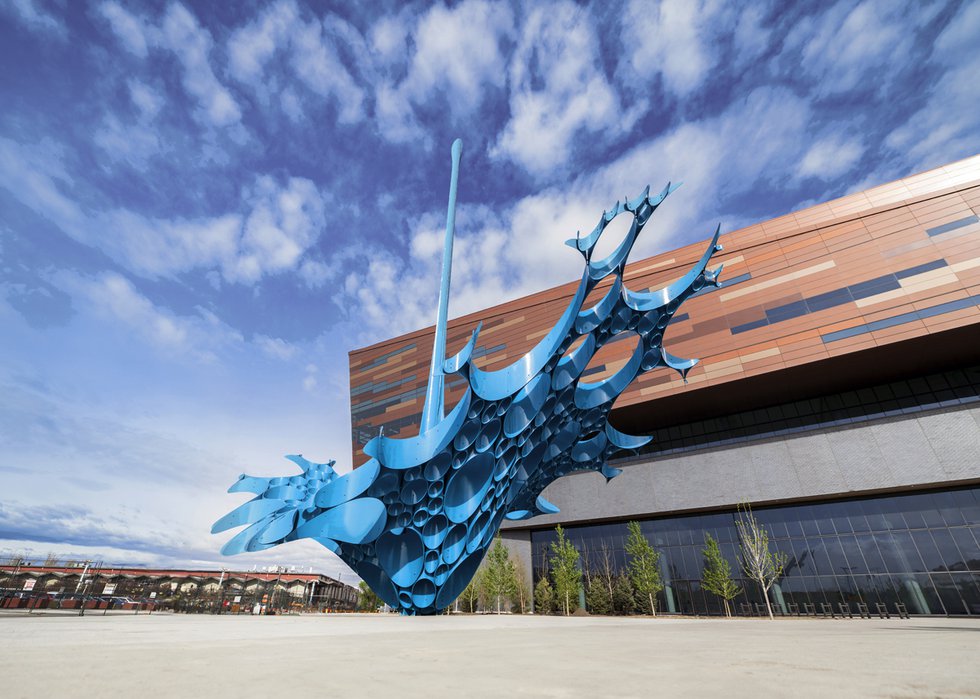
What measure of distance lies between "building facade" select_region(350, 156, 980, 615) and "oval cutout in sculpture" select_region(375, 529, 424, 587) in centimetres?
2068

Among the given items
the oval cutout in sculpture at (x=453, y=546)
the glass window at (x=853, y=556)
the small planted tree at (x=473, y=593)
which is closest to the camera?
the oval cutout in sculpture at (x=453, y=546)

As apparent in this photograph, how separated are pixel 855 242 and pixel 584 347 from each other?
2602cm

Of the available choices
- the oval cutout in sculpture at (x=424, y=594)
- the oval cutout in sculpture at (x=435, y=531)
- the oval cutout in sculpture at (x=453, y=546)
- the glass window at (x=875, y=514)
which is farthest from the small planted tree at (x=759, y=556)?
the oval cutout in sculpture at (x=435, y=531)

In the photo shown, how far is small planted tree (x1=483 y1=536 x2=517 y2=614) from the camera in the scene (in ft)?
115

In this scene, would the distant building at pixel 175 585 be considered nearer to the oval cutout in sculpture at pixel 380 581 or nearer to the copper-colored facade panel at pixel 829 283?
the oval cutout in sculpture at pixel 380 581

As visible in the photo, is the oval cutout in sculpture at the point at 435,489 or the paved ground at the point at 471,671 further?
the oval cutout in sculpture at the point at 435,489

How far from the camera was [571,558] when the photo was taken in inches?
1314

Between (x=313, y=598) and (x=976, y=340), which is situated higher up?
(x=976, y=340)

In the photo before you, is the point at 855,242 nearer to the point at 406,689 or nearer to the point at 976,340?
the point at 976,340

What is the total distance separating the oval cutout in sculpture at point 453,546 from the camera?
1681 cm

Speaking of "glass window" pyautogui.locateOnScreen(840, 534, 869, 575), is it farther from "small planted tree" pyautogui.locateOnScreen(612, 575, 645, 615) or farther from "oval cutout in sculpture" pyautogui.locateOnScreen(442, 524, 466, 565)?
"oval cutout in sculpture" pyautogui.locateOnScreen(442, 524, 466, 565)

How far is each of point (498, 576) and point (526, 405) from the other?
25.6 m

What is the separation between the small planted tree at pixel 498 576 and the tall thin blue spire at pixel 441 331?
18.3 meters

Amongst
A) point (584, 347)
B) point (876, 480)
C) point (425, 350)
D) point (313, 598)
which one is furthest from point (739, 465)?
point (313, 598)
